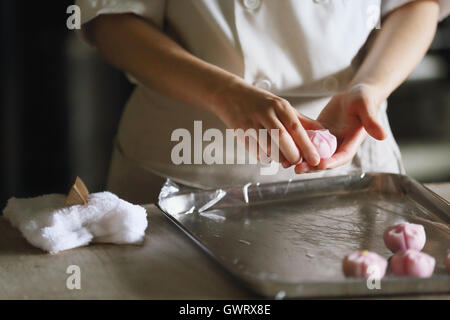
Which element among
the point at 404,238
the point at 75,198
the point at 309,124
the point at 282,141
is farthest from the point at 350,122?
the point at 75,198

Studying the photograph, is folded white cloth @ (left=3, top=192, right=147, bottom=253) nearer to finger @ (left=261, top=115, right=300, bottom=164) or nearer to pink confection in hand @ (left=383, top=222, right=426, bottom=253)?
finger @ (left=261, top=115, right=300, bottom=164)

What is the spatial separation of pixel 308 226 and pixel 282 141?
4.7 inches

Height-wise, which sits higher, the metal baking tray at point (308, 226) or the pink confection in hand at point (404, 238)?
the pink confection in hand at point (404, 238)

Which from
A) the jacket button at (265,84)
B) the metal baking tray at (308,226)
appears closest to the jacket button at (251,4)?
the jacket button at (265,84)

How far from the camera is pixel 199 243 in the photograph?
626 mm

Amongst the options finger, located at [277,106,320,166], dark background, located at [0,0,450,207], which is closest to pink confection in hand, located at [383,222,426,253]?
finger, located at [277,106,320,166]

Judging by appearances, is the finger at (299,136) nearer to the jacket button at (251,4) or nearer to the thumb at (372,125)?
the thumb at (372,125)

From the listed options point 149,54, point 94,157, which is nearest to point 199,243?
point 149,54

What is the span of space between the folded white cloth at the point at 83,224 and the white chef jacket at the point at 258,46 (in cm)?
34

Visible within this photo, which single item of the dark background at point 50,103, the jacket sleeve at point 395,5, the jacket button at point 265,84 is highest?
the jacket sleeve at point 395,5

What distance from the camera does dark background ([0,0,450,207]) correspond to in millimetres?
1876

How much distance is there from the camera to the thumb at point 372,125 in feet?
2.59

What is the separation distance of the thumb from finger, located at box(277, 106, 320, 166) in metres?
0.10
